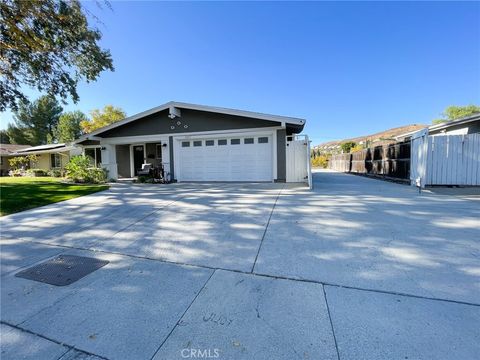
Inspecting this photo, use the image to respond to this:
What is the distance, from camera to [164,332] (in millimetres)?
1729

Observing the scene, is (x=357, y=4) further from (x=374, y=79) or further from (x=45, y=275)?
(x=45, y=275)

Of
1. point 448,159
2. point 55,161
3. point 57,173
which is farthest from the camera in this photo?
point 55,161

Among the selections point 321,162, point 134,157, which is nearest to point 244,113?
point 134,157

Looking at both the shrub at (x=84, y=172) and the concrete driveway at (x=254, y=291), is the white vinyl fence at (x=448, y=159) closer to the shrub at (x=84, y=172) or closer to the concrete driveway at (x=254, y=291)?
the concrete driveway at (x=254, y=291)

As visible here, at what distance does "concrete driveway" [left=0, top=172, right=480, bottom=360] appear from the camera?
1601mm

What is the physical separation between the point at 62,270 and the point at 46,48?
9814 mm

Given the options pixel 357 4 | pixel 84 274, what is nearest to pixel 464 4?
pixel 357 4

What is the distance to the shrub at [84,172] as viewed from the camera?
12.2 metres

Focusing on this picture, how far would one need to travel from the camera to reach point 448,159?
822 cm

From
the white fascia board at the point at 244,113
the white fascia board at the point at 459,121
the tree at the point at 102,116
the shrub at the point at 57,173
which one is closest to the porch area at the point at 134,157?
the white fascia board at the point at 244,113

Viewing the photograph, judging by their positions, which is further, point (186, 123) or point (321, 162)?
point (321, 162)

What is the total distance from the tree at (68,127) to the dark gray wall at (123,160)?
1060 inches

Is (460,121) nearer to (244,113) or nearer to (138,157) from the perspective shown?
(244,113)

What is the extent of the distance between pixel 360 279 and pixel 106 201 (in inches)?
279
